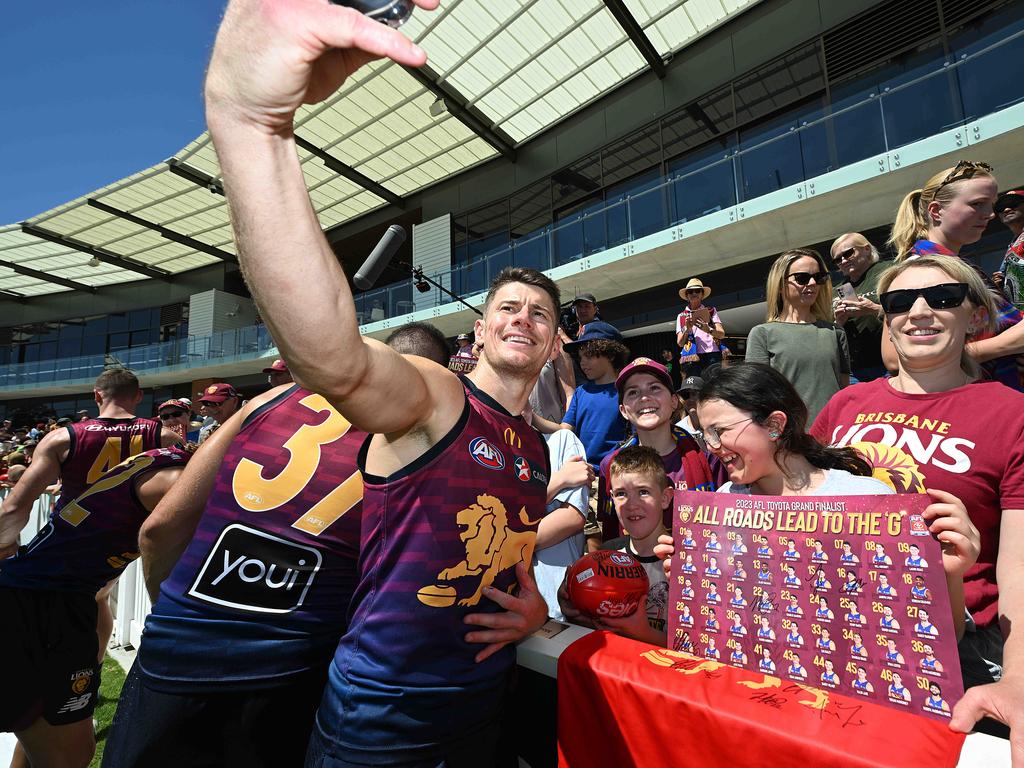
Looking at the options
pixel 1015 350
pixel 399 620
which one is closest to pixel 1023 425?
pixel 1015 350

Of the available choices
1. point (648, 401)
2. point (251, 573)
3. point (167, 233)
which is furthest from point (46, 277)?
point (648, 401)

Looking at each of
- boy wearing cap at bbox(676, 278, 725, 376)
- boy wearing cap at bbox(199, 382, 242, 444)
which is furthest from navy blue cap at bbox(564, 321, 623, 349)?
boy wearing cap at bbox(199, 382, 242, 444)

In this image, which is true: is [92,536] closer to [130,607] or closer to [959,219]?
[130,607]

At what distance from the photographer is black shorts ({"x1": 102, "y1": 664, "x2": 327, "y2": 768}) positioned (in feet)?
5.18

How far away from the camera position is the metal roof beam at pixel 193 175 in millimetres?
16816

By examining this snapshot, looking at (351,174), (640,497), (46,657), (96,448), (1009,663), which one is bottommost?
(46,657)

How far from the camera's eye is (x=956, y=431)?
1.59 meters

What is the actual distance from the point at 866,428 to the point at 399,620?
1.74m

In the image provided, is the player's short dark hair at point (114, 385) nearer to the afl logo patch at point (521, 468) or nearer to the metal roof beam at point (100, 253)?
the afl logo patch at point (521, 468)

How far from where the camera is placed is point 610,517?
3186mm

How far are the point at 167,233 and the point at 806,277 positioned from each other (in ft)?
84.9

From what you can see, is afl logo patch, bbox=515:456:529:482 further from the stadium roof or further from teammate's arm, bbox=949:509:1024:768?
the stadium roof

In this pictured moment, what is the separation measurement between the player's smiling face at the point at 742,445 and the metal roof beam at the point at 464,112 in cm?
1392

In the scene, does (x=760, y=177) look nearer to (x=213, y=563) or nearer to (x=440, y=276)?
(x=440, y=276)
